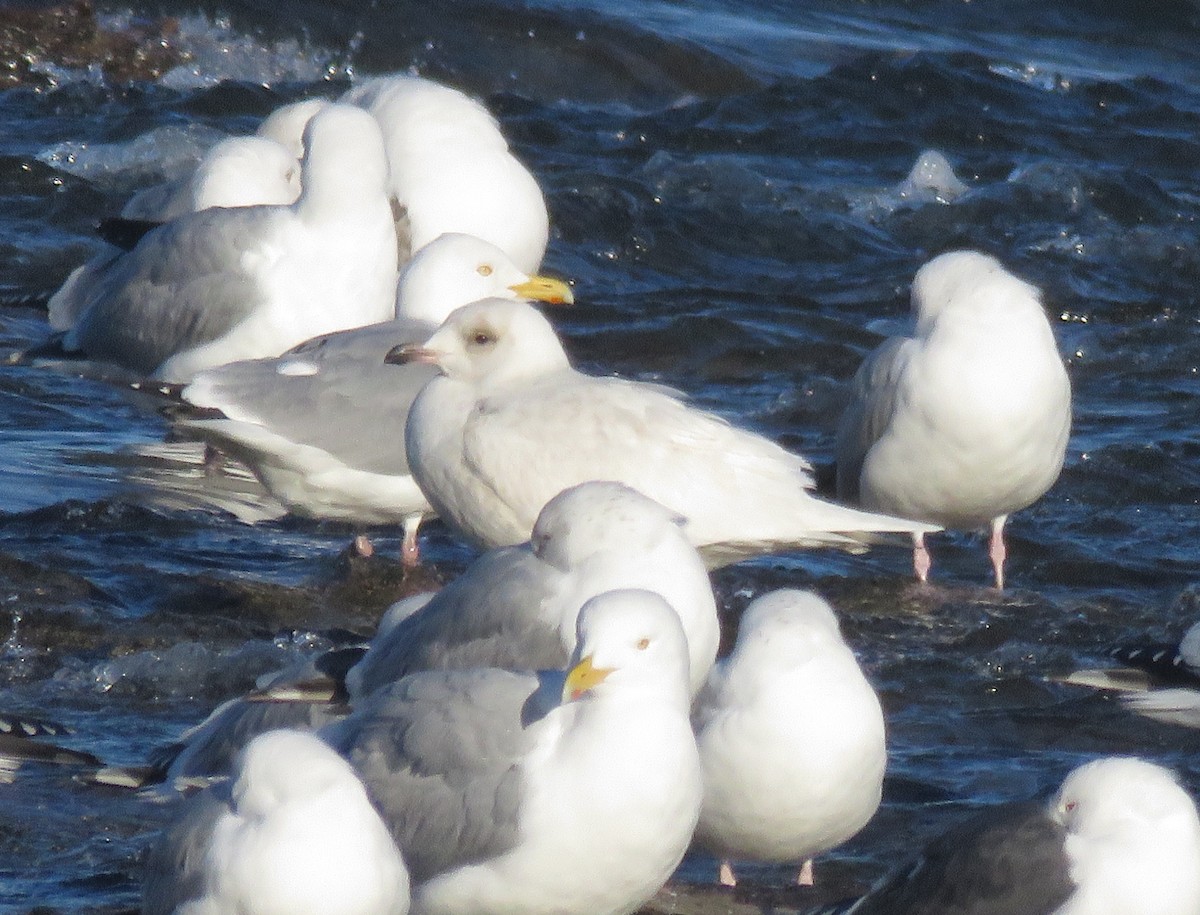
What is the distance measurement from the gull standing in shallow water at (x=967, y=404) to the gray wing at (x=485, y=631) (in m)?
2.48

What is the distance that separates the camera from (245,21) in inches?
654

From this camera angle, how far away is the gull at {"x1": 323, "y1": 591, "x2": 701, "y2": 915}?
434 cm

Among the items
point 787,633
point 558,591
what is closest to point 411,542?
point 558,591

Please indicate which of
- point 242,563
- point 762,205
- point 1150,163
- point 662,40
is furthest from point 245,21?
point 242,563

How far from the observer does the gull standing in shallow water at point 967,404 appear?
286 inches

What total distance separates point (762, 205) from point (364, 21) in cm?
483

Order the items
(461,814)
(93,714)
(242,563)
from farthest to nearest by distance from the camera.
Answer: (242,563), (93,714), (461,814)

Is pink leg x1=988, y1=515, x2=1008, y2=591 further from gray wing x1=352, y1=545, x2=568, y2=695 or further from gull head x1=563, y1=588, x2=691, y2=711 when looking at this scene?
gull head x1=563, y1=588, x2=691, y2=711

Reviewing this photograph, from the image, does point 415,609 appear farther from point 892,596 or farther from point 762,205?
point 762,205

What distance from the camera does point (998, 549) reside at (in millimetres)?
7742

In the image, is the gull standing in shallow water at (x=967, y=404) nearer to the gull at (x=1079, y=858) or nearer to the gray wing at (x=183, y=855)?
the gull at (x=1079, y=858)

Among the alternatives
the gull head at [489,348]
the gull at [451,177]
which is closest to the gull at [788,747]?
the gull head at [489,348]

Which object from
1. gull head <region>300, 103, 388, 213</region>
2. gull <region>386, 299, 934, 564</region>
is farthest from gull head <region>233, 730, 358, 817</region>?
gull head <region>300, 103, 388, 213</region>

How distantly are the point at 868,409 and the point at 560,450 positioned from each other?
1.62 metres
